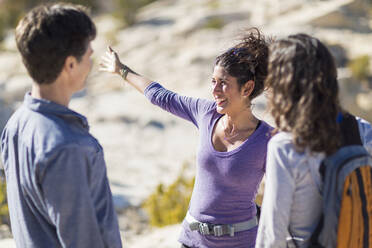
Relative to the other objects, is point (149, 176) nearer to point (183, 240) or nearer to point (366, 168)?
point (183, 240)

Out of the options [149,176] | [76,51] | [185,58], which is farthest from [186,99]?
[185,58]

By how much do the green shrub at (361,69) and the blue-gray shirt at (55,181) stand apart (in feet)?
36.9

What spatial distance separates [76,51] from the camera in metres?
1.78

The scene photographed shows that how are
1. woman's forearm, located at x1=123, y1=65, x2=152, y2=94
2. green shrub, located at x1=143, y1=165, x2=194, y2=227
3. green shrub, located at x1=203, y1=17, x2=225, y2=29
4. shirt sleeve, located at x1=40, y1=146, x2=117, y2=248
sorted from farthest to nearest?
green shrub, located at x1=203, y1=17, x2=225, y2=29 < green shrub, located at x1=143, y1=165, x2=194, y2=227 < woman's forearm, located at x1=123, y1=65, x2=152, y2=94 < shirt sleeve, located at x1=40, y1=146, x2=117, y2=248

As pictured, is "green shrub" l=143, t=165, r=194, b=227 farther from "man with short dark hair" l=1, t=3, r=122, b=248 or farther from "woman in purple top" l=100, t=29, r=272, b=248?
"man with short dark hair" l=1, t=3, r=122, b=248

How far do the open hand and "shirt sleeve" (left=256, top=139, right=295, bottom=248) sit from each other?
4.25ft

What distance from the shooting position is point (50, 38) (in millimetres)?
1700

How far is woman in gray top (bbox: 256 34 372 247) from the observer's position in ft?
5.61

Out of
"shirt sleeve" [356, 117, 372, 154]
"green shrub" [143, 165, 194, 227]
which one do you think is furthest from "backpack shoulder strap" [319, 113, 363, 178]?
"green shrub" [143, 165, 194, 227]

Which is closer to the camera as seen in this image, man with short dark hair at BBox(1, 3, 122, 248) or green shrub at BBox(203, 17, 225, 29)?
man with short dark hair at BBox(1, 3, 122, 248)

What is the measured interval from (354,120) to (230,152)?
685 millimetres

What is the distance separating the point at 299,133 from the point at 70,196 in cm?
81

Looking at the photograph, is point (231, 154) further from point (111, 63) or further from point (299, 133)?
point (111, 63)

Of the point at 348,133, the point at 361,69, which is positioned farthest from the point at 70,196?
the point at 361,69
